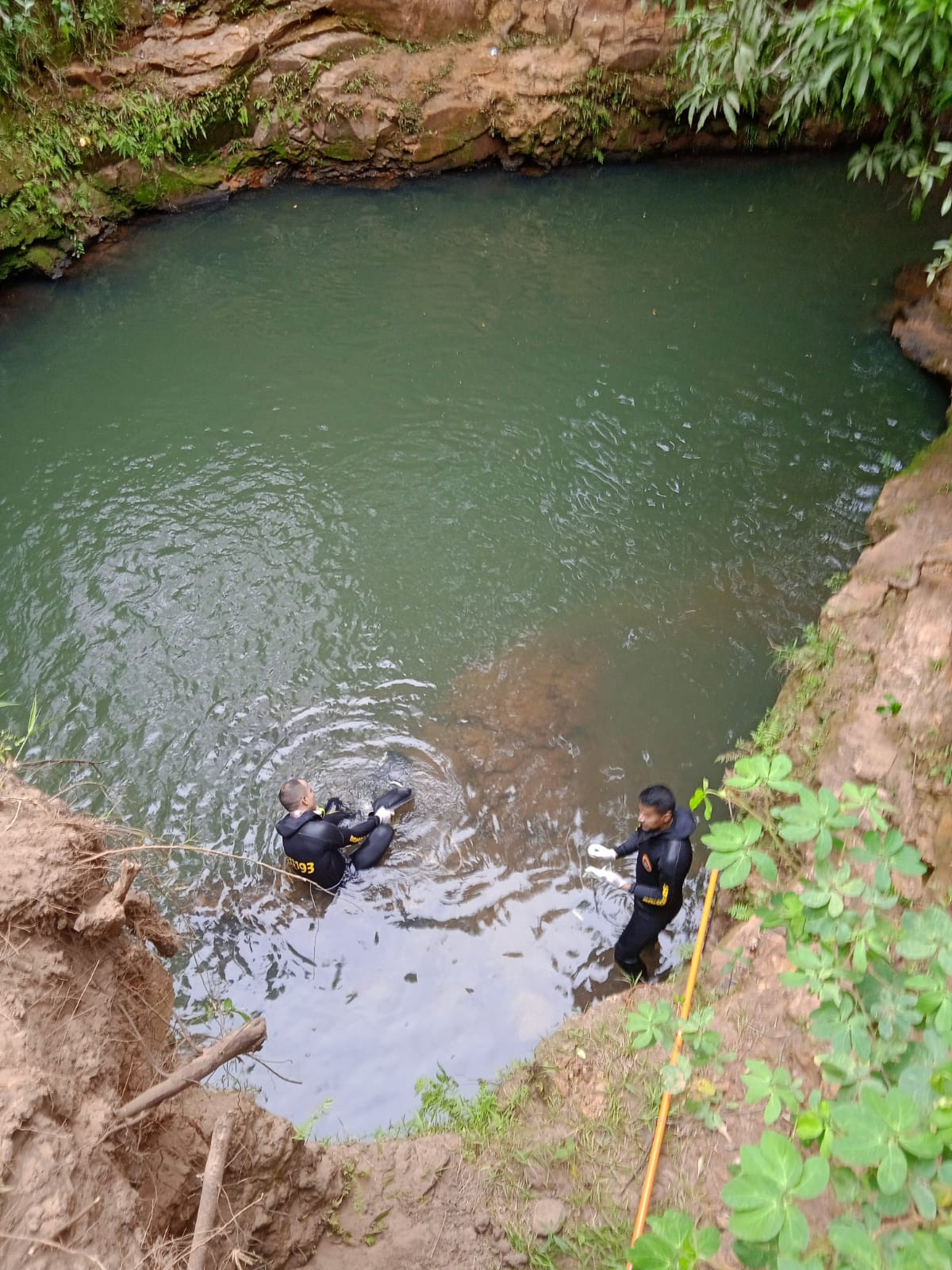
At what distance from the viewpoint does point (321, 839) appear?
481cm

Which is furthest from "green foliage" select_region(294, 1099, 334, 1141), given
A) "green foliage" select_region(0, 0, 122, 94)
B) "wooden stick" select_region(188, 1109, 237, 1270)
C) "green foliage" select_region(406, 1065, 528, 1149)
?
"green foliage" select_region(0, 0, 122, 94)

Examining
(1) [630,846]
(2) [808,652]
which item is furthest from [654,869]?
(2) [808,652]

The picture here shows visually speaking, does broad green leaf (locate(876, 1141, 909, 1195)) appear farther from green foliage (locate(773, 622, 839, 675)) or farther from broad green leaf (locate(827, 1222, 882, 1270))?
green foliage (locate(773, 622, 839, 675))

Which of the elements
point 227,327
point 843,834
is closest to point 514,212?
point 227,327

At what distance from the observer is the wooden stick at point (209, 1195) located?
2404 mm

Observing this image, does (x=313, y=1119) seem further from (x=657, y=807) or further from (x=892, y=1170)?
(x=892, y=1170)

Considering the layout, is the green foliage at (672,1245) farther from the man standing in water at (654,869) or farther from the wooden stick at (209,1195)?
the man standing in water at (654,869)

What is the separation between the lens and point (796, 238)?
10.6 m

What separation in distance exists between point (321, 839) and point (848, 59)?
5.64 meters

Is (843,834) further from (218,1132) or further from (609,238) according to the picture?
(609,238)

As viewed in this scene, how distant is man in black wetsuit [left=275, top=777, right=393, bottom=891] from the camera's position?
4832mm

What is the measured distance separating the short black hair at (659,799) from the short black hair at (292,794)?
1928mm

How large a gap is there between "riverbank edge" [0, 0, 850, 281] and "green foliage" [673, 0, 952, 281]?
5.27 m

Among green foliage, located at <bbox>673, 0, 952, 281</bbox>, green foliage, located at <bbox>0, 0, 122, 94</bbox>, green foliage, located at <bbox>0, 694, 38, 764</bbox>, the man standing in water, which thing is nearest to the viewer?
the man standing in water
